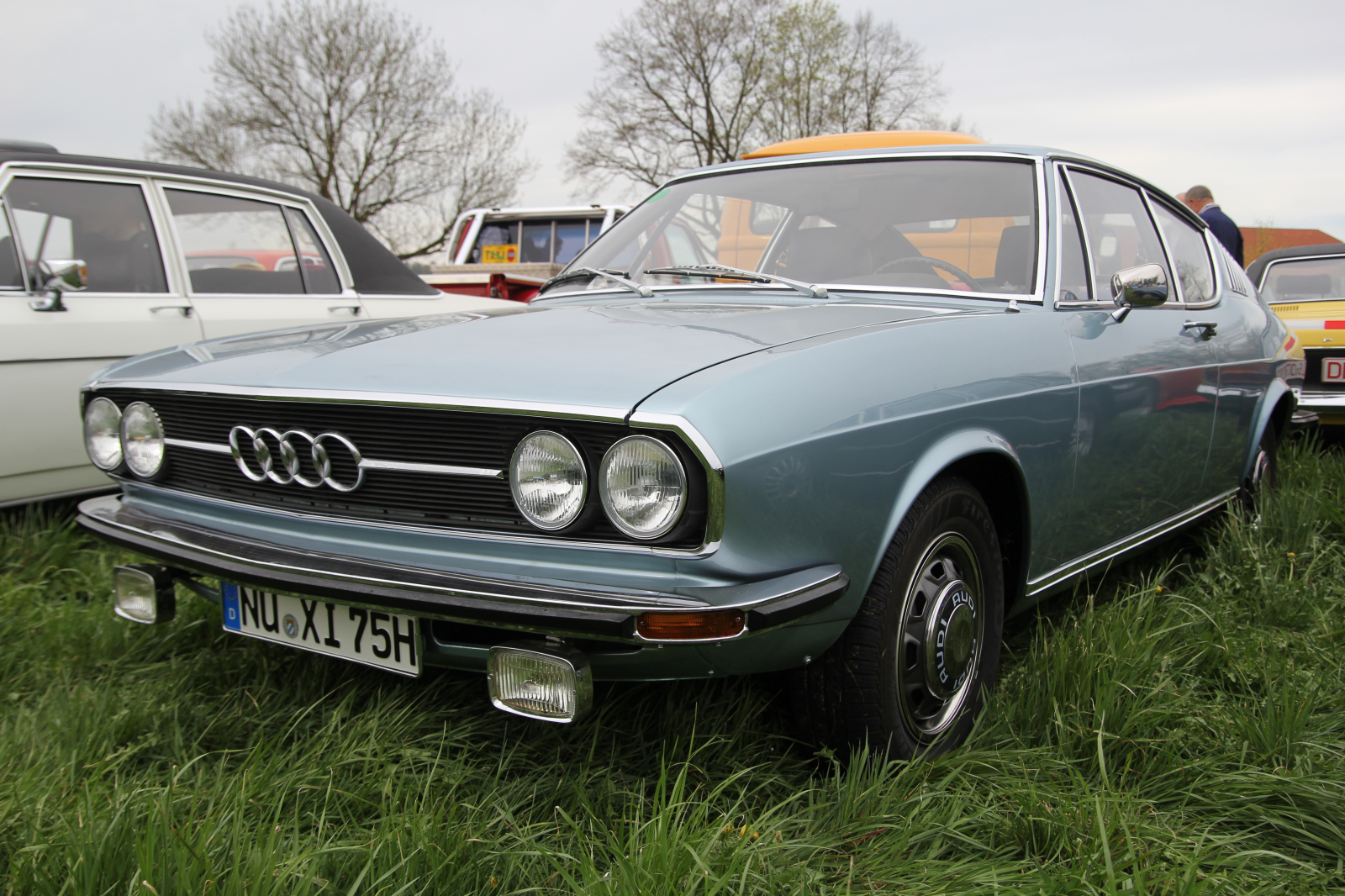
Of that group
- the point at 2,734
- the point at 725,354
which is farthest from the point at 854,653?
the point at 2,734

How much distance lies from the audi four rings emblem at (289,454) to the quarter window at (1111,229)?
217 centimetres

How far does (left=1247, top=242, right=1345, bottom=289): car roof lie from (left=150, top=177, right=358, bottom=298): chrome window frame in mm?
6200

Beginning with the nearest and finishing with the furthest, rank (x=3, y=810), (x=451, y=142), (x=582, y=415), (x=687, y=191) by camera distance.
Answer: (x=582, y=415) < (x=3, y=810) < (x=687, y=191) < (x=451, y=142)

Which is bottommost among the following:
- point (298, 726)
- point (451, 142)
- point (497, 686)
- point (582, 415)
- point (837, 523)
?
point (298, 726)

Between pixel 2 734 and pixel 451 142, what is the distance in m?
29.5

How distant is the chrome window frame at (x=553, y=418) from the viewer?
5.36 ft

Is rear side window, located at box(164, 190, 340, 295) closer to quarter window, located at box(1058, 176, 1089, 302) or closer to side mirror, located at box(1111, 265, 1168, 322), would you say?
quarter window, located at box(1058, 176, 1089, 302)

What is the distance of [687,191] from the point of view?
133 inches

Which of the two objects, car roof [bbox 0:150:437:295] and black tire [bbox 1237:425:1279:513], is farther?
car roof [bbox 0:150:437:295]

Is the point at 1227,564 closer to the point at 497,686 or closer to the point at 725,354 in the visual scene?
the point at 725,354

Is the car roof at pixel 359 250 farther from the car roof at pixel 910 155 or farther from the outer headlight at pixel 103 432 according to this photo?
the outer headlight at pixel 103 432

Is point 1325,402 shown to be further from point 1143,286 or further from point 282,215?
point 282,215

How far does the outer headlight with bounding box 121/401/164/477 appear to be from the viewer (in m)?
2.45

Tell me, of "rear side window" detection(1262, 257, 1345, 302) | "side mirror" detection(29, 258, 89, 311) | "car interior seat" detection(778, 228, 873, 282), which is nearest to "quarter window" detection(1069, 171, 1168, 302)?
"car interior seat" detection(778, 228, 873, 282)
